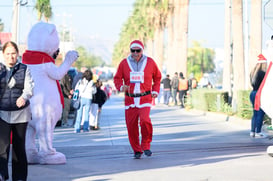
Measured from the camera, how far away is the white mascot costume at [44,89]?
36.7ft

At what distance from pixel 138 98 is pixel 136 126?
0.49 meters

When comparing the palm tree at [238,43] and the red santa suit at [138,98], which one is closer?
the red santa suit at [138,98]

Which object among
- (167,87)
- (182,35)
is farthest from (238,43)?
(182,35)

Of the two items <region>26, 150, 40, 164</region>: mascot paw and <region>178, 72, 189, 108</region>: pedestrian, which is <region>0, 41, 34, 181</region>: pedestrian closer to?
<region>26, 150, 40, 164</region>: mascot paw

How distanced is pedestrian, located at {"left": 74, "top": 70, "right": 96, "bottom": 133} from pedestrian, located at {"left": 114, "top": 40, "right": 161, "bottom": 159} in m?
6.54

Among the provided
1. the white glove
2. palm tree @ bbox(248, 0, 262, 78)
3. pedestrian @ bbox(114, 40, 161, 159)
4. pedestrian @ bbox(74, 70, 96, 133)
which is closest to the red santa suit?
pedestrian @ bbox(114, 40, 161, 159)

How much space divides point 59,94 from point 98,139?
5342 millimetres

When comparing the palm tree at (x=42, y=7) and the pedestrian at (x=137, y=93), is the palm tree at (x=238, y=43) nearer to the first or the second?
the pedestrian at (x=137, y=93)

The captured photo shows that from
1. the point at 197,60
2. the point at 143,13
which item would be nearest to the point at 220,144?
the point at 143,13

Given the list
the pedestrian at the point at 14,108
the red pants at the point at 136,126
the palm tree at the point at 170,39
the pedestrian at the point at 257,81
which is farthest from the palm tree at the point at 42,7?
the pedestrian at the point at 14,108

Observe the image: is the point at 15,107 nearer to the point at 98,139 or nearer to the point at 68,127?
the point at 98,139

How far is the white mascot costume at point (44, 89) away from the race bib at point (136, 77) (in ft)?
4.70

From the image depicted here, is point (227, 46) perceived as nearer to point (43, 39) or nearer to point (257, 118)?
point (257, 118)

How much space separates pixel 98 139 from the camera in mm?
16672
